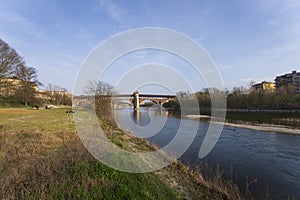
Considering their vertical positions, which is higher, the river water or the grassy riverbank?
the grassy riverbank

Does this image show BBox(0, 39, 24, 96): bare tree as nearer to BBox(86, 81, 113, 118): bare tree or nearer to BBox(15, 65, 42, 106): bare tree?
BBox(15, 65, 42, 106): bare tree

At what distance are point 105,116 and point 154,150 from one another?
1259 centimetres

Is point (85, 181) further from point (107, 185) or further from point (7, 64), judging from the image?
point (7, 64)

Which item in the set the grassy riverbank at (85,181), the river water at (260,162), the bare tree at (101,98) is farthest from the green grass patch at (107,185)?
the bare tree at (101,98)

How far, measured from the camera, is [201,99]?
6500cm

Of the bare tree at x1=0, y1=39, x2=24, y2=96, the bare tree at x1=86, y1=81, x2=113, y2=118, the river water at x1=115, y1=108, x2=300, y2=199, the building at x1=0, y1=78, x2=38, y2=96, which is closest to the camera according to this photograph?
the river water at x1=115, y1=108, x2=300, y2=199

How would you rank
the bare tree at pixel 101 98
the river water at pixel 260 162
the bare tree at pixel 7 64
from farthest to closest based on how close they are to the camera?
the bare tree at pixel 7 64 → the bare tree at pixel 101 98 → the river water at pixel 260 162

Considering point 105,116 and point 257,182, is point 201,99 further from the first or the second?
point 257,182

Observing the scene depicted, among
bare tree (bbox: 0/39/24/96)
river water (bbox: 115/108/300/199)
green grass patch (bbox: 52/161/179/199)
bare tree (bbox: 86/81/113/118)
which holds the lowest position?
river water (bbox: 115/108/300/199)

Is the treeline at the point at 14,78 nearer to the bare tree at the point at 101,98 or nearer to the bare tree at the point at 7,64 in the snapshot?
the bare tree at the point at 7,64

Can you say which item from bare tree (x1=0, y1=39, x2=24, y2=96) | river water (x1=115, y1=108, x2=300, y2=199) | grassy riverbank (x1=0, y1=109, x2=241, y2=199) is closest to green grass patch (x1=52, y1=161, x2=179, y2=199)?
grassy riverbank (x1=0, y1=109, x2=241, y2=199)

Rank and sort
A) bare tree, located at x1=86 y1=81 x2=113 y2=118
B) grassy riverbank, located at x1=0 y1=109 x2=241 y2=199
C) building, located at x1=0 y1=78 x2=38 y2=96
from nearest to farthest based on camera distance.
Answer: grassy riverbank, located at x1=0 y1=109 x2=241 y2=199, bare tree, located at x1=86 y1=81 x2=113 y2=118, building, located at x1=0 y1=78 x2=38 y2=96

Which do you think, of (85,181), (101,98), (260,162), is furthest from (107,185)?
(101,98)

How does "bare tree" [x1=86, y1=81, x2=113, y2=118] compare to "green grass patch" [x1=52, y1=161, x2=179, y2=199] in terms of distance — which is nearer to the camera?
"green grass patch" [x1=52, y1=161, x2=179, y2=199]
